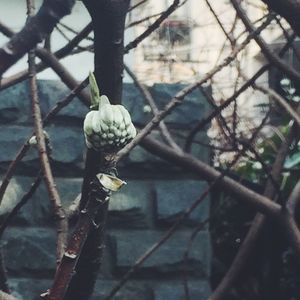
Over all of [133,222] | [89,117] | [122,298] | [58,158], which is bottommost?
[122,298]

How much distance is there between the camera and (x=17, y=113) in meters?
2.47

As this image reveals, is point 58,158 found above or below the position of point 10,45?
below

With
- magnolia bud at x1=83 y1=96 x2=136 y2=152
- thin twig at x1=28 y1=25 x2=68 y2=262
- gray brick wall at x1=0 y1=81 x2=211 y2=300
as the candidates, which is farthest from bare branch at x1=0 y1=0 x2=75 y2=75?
gray brick wall at x1=0 y1=81 x2=211 y2=300

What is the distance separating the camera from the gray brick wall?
2430mm

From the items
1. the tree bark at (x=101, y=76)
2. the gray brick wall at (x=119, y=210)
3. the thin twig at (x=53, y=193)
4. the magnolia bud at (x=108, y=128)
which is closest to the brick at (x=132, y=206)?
the gray brick wall at (x=119, y=210)

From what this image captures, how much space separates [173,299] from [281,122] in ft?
4.16

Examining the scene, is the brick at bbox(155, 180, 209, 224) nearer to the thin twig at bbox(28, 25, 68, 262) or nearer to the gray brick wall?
the gray brick wall

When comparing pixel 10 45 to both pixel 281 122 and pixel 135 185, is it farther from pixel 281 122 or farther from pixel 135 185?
pixel 281 122

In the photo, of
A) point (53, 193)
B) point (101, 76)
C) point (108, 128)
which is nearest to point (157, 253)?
point (53, 193)

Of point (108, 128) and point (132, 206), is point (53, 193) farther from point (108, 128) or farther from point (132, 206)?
point (132, 206)

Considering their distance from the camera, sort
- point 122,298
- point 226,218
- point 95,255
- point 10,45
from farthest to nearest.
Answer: point 226,218 → point 122,298 → point 95,255 → point 10,45

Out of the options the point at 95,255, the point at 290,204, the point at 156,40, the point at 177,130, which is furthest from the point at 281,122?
the point at 95,255

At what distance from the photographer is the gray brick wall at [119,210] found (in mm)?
2430

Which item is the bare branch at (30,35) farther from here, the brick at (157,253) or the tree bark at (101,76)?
the brick at (157,253)
